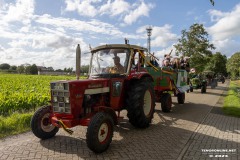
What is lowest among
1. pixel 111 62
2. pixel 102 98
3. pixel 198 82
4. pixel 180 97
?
pixel 180 97

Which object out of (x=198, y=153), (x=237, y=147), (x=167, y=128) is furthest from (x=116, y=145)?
(x=237, y=147)

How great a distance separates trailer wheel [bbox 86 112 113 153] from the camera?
534 cm

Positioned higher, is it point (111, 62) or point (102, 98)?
point (111, 62)

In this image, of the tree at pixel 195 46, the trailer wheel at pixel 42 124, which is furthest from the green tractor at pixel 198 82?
the trailer wheel at pixel 42 124

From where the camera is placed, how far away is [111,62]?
24.9 feet

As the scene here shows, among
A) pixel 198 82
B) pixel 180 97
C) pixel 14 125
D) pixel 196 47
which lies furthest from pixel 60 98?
pixel 196 47

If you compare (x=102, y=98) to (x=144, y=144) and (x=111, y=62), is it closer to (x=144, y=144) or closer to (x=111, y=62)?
(x=111, y=62)

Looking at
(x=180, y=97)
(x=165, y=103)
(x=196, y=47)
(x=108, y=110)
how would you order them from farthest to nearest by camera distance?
(x=196, y=47)
(x=180, y=97)
(x=165, y=103)
(x=108, y=110)

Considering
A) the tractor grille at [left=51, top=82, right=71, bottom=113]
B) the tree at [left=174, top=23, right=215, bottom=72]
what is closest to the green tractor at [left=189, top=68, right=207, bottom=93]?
the tree at [left=174, top=23, right=215, bottom=72]

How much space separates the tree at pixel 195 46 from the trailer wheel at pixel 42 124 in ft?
87.8

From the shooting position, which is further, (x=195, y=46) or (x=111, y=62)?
(x=195, y=46)

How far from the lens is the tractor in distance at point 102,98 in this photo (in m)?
5.75

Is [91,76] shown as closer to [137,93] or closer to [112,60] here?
[112,60]

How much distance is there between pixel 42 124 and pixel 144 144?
265cm
